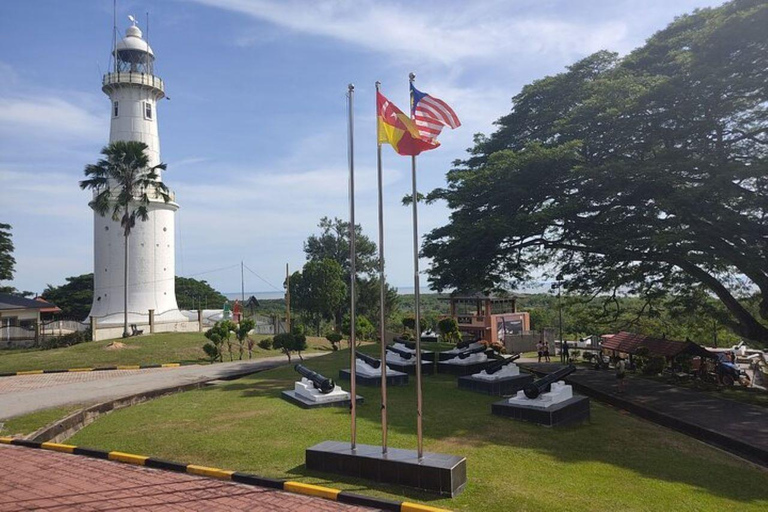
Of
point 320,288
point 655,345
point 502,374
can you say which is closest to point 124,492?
point 502,374

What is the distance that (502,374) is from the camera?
19.1 meters

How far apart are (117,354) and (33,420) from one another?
16947 mm

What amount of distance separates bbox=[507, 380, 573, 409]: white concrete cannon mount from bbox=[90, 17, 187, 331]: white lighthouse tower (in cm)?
3143

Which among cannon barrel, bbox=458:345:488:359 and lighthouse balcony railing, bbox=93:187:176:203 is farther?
lighthouse balcony railing, bbox=93:187:176:203

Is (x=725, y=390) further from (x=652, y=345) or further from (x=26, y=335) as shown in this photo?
(x=26, y=335)

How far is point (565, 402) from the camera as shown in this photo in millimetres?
14188

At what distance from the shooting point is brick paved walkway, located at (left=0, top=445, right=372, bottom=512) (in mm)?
8188

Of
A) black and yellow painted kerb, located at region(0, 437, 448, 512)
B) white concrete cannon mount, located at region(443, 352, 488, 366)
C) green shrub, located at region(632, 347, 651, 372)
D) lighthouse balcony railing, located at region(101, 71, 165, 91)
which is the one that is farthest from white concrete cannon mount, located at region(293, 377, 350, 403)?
lighthouse balcony railing, located at region(101, 71, 165, 91)

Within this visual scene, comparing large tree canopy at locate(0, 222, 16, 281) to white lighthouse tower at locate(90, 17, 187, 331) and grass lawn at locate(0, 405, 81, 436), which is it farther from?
grass lawn at locate(0, 405, 81, 436)

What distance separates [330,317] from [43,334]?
26.9 meters

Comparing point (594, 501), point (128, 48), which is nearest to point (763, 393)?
point (594, 501)

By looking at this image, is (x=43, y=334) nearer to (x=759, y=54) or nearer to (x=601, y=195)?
(x=601, y=195)

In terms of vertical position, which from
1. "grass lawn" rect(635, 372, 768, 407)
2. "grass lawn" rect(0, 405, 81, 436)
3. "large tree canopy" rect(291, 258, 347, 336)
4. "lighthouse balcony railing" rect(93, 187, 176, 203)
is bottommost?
"grass lawn" rect(635, 372, 768, 407)

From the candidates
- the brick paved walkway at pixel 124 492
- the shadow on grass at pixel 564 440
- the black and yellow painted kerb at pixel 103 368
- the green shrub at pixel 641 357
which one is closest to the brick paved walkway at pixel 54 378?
the black and yellow painted kerb at pixel 103 368
